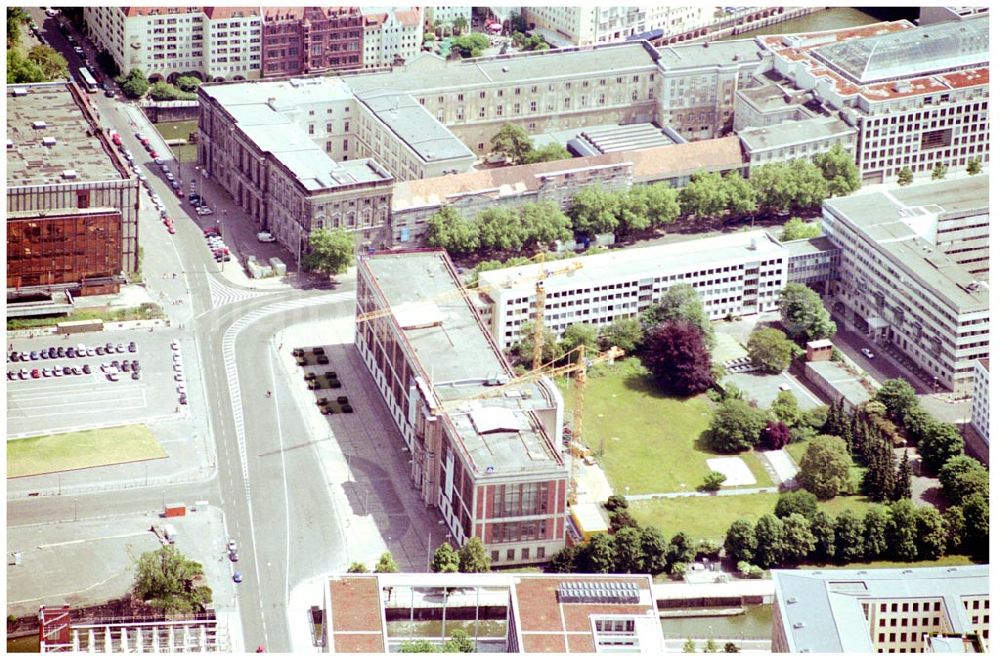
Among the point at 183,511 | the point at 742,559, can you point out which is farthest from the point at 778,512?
the point at 183,511

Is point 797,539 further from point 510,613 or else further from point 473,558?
point 510,613

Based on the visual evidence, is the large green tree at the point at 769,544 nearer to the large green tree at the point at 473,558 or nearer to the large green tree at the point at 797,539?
the large green tree at the point at 797,539

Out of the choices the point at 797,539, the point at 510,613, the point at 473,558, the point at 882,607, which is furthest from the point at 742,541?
the point at 510,613

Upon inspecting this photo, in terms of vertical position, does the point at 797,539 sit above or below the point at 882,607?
below

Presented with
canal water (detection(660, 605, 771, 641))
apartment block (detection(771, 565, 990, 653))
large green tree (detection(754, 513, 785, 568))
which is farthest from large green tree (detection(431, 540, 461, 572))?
apartment block (detection(771, 565, 990, 653))

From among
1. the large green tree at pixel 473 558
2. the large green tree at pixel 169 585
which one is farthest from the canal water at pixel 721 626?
the large green tree at pixel 169 585
